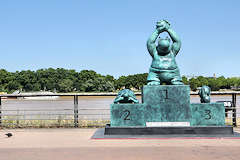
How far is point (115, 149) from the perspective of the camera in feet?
20.4

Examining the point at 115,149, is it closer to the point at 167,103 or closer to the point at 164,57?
the point at 167,103

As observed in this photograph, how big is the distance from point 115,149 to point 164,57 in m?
3.56

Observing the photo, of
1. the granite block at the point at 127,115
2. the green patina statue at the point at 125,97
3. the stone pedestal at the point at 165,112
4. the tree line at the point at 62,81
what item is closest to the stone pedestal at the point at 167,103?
the stone pedestal at the point at 165,112

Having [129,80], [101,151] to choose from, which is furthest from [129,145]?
[129,80]

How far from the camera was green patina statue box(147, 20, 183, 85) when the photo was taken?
8.62m

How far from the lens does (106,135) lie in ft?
26.5

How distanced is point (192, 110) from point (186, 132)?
0.69 metres

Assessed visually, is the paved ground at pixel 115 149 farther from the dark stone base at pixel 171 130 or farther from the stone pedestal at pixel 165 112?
the stone pedestal at pixel 165 112

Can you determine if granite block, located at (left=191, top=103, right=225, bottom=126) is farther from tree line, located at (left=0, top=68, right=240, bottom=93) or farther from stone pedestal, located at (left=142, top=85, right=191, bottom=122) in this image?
tree line, located at (left=0, top=68, right=240, bottom=93)

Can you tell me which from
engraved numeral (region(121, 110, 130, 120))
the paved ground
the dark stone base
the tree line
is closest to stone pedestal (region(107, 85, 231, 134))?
engraved numeral (region(121, 110, 130, 120))

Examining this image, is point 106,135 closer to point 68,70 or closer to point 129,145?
point 129,145

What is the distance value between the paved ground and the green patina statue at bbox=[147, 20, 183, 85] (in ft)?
6.55

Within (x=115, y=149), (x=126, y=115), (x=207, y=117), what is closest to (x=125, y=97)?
(x=126, y=115)

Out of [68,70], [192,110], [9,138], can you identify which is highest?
[68,70]
